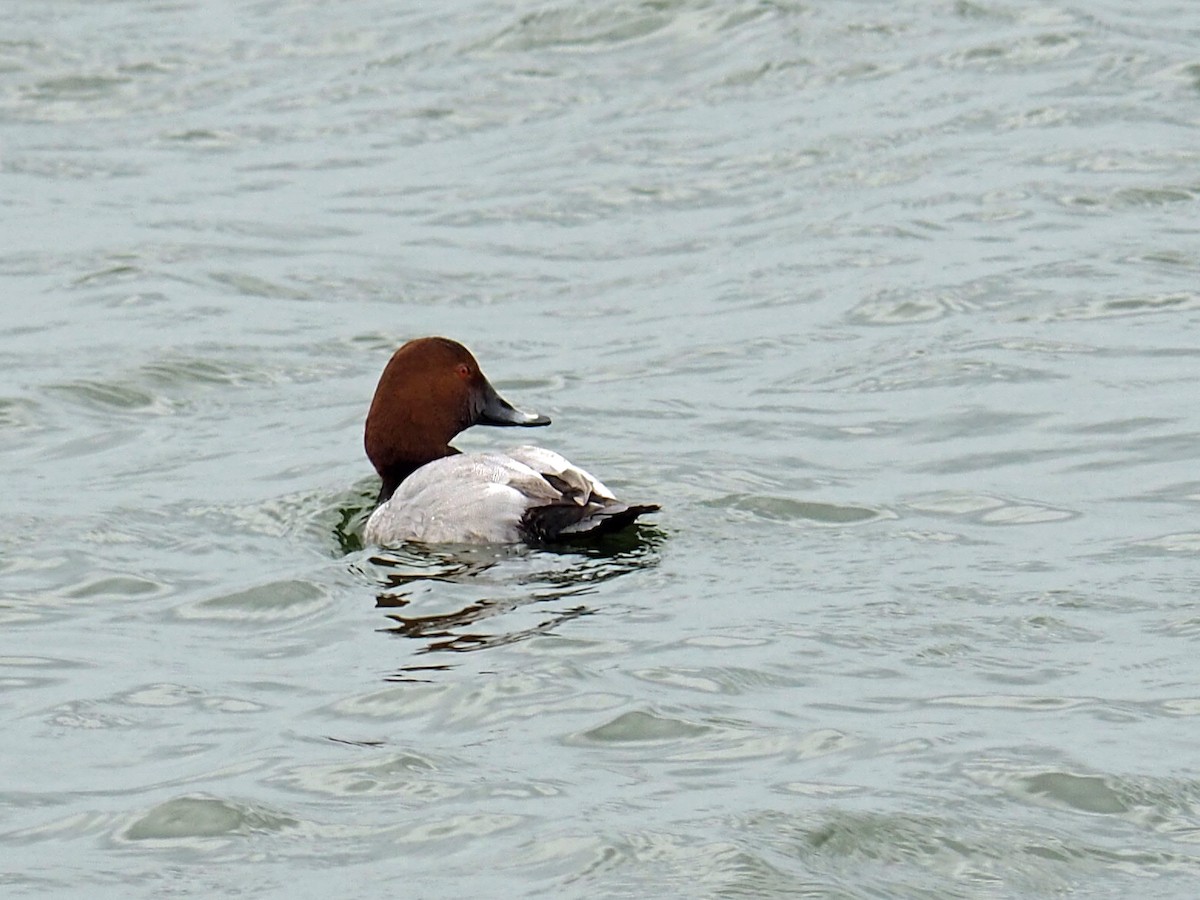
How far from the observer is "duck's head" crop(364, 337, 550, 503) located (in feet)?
29.9

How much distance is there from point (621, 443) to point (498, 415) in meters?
0.88

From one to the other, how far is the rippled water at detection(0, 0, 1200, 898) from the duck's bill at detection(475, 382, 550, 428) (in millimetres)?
461

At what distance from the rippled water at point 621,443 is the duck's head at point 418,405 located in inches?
14.9

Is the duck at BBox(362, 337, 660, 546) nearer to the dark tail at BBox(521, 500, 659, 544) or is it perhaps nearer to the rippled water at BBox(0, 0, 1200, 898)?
the dark tail at BBox(521, 500, 659, 544)

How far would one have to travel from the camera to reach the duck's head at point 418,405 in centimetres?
911

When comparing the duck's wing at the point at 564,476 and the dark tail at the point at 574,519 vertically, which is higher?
the duck's wing at the point at 564,476

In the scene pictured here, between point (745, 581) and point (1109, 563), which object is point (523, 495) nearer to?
point (745, 581)

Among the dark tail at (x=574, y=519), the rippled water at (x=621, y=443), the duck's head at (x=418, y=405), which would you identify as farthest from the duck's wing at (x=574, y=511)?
the duck's head at (x=418, y=405)

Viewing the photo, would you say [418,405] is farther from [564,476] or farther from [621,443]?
[621,443]

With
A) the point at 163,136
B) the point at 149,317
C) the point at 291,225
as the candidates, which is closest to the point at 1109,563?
the point at 149,317

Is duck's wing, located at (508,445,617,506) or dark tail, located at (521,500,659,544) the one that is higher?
duck's wing, located at (508,445,617,506)

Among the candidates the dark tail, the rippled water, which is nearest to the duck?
the dark tail

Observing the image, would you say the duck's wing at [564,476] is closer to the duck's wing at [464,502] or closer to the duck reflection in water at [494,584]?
the duck's wing at [464,502]

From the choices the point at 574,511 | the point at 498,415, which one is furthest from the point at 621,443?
the point at 574,511
